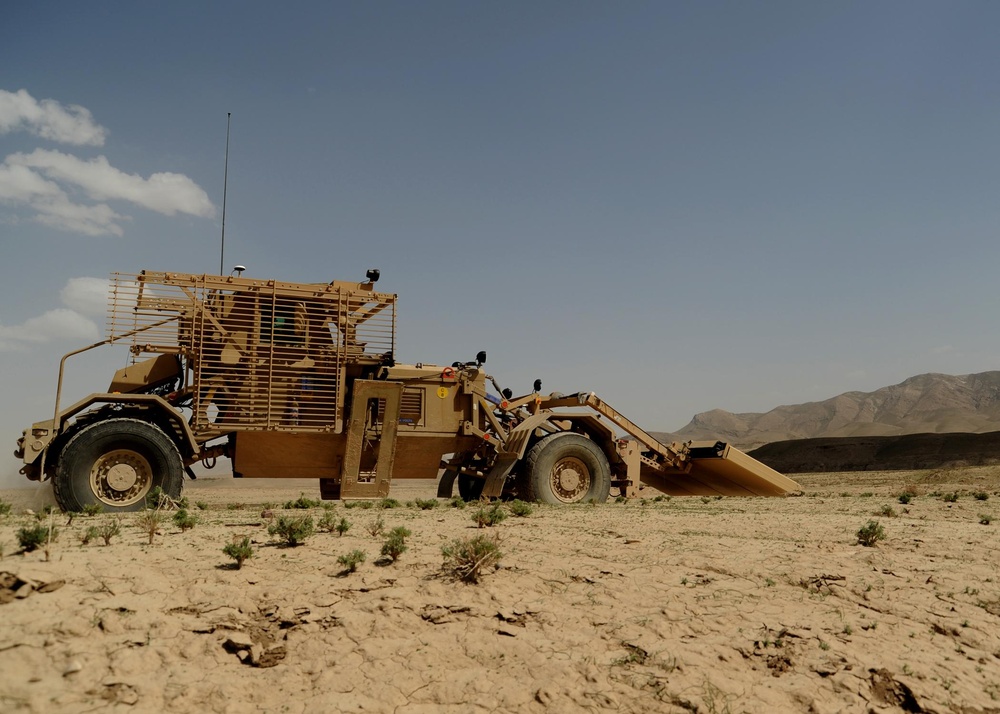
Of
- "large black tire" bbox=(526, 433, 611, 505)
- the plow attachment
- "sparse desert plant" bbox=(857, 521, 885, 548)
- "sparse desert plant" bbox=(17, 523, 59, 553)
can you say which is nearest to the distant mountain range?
the plow attachment

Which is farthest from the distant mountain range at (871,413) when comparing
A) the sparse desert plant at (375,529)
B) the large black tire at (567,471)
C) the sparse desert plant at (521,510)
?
the sparse desert plant at (375,529)

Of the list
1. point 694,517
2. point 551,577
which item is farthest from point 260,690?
point 694,517

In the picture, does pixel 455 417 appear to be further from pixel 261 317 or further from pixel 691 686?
pixel 691 686

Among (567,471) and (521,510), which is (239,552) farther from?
(567,471)

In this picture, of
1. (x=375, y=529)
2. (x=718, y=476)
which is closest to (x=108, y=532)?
(x=375, y=529)

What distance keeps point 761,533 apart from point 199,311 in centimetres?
799

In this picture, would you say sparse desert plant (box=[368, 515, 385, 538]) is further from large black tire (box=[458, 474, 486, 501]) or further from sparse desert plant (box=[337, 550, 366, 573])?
large black tire (box=[458, 474, 486, 501])

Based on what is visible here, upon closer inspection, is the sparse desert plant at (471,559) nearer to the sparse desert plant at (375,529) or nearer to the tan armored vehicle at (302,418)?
the sparse desert plant at (375,529)

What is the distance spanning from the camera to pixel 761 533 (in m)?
8.24

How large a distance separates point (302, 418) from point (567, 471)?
4401 mm

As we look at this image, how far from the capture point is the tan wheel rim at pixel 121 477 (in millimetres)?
9242

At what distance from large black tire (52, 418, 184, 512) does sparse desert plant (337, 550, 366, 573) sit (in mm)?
4317

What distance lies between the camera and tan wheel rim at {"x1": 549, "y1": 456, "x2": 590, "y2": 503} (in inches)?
475

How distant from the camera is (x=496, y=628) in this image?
17.7ft
